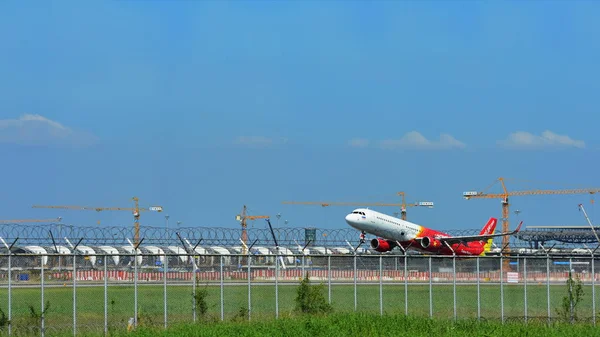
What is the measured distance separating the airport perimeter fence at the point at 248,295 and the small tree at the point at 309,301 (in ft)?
1.50

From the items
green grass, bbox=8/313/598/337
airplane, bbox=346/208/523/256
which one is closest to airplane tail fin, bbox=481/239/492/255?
airplane, bbox=346/208/523/256

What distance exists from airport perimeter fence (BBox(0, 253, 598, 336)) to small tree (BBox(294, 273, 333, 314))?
46 centimetres

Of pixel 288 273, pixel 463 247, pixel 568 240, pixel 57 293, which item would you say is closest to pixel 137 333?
pixel 57 293

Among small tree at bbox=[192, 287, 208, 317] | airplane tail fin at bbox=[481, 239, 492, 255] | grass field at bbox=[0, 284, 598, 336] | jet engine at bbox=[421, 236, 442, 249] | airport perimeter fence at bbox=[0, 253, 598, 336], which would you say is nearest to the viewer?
airport perimeter fence at bbox=[0, 253, 598, 336]

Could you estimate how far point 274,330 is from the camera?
31.5 metres

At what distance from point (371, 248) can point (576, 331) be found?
2364 inches

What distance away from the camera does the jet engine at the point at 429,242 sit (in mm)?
93375

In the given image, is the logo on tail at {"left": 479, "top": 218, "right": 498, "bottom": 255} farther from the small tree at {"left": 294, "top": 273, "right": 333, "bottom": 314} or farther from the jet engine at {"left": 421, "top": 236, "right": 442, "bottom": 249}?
the small tree at {"left": 294, "top": 273, "right": 333, "bottom": 314}

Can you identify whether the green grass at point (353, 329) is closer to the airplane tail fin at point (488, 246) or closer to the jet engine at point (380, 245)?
the jet engine at point (380, 245)

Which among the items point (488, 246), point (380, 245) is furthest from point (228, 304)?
point (488, 246)

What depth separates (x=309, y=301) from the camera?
41281 mm

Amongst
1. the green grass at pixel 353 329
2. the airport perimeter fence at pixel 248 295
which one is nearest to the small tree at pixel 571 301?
the airport perimeter fence at pixel 248 295

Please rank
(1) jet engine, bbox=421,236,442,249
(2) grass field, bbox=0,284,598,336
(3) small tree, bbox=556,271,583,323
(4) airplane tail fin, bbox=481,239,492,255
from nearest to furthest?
(2) grass field, bbox=0,284,598,336 < (3) small tree, bbox=556,271,583,323 < (1) jet engine, bbox=421,236,442,249 < (4) airplane tail fin, bbox=481,239,492,255

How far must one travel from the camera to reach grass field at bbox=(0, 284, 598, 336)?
37281mm
